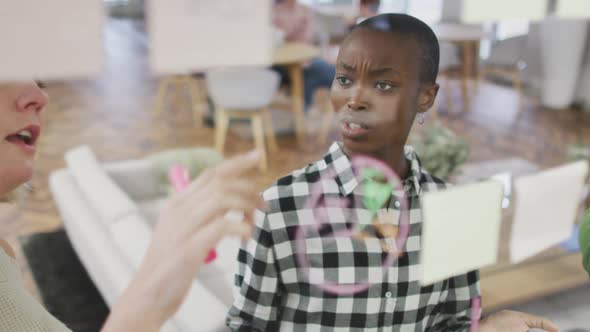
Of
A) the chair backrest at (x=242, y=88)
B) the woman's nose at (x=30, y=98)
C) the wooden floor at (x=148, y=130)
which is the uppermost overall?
the woman's nose at (x=30, y=98)

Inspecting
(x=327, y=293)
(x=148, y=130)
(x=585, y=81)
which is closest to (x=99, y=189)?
(x=327, y=293)

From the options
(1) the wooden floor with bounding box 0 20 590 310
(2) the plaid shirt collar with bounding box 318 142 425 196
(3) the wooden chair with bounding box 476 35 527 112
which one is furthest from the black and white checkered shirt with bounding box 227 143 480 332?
(1) the wooden floor with bounding box 0 20 590 310

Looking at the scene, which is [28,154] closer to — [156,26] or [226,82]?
[156,26]

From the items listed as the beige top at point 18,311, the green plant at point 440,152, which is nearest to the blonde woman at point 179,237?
the beige top at point 18,311

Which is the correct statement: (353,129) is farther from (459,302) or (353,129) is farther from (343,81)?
(459,302)

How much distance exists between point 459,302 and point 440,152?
106 cm

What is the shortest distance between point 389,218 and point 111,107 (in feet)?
12.0

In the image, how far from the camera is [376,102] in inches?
16.1

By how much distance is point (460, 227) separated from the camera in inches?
16.4

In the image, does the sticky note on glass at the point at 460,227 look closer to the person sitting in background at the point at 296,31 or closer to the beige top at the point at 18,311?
the person sitting in background at the point at 296,31

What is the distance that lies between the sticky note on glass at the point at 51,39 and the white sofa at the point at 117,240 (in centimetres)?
81

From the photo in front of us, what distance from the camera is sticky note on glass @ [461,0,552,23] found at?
51 cm

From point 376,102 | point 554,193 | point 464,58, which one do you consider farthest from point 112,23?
point 464,58

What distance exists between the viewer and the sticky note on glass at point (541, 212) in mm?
622
